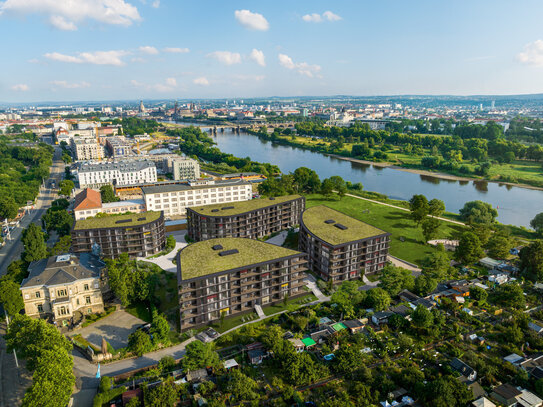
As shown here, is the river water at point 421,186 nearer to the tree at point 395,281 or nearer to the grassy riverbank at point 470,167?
→ the grassy riverbank at point 470,167

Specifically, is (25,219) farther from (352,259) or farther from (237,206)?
(352,259)

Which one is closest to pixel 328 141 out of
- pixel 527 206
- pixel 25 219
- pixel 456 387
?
pixel 527 206

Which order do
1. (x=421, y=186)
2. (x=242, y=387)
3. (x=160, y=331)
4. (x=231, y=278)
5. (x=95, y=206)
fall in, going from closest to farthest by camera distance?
(x=242, y=387) → (x=160, y=331) → (x=231, y=278) → (x=95, y=206) → (x=421, y=186)

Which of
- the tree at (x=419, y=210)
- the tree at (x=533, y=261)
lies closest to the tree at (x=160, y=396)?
the tree at (x=533, y=261)

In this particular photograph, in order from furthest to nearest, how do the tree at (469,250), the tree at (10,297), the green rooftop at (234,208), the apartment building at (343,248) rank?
the green rooftop at (234,208), the tree at (469,250), the apartment building at (343,248), the tree at (10,297)

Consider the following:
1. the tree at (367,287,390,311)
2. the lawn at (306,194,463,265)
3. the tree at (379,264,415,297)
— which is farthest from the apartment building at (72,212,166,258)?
the lawn at (306,194,463,265)

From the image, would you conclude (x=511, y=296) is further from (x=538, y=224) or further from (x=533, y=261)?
(x=538, y=224)

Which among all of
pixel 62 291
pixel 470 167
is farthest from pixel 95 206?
pixel 470 167
